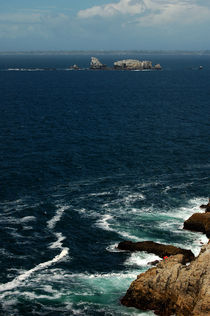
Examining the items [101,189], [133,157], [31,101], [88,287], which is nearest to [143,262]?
[88,287]

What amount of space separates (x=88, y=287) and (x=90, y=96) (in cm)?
15338

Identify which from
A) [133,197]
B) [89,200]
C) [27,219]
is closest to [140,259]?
[27,219]

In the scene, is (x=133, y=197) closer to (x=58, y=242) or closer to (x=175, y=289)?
(x=58, y=242)

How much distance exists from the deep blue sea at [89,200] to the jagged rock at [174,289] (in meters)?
1.36

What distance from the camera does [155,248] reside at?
56.5m

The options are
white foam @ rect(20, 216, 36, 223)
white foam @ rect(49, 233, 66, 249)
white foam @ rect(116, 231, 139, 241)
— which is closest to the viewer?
white foam @ rect(49, 233, 66, 249)

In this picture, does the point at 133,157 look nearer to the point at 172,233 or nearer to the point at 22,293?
the point at 172,233

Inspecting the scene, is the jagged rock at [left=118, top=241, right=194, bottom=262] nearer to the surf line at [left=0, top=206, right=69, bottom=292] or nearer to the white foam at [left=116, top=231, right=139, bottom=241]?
the white foam at [left=116, top=231, right=139, bottom=241]

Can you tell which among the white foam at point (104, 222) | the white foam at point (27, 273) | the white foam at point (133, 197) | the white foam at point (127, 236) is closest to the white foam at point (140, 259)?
the white foam at point (127, 236)

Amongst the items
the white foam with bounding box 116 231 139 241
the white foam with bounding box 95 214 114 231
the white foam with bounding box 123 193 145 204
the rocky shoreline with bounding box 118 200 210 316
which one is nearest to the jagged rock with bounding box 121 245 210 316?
the rocky shoreline with bounding box 118 200 210 316

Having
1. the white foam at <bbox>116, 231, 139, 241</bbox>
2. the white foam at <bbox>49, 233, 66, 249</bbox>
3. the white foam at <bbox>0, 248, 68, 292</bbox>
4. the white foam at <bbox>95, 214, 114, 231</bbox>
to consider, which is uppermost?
the white foam at <bbox>95, 214, 114, 231</bbox>

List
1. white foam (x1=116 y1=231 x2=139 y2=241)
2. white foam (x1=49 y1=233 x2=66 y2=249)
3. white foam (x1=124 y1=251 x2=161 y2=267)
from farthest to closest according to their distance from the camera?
white foam (x1=116 y1=231 x2=139 y2=241) < white foam (x1=49 y1=233 x2=66 y2=249) < white foam (x1=124 y1=251 x2=161 y2=267)

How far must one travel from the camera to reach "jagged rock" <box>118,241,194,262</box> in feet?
179

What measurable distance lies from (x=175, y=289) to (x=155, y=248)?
12.9 meters
